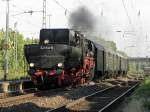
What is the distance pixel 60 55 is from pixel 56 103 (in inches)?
247

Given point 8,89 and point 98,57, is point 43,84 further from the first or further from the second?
point 98,57

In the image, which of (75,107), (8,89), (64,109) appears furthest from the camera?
(8,89)

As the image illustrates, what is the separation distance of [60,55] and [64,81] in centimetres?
147

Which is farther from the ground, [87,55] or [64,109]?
[87,55]

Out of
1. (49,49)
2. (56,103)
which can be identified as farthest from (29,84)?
(56,103)

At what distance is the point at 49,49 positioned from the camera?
2323 cm

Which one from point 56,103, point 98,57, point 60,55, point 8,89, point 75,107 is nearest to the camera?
point 75,107

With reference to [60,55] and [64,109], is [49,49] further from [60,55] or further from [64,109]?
[64,109]

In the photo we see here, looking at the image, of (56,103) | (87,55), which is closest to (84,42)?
(87,55)

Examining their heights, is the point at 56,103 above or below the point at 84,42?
below

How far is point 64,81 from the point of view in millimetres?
23594

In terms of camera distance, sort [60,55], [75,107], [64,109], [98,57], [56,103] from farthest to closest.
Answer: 1. [98,57]
2. [60,55]
3. [56,103]
4. [75,107]
5. [64,109]

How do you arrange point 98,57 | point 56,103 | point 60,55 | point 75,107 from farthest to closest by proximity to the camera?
1. point 98,57
2. point 60,55
3. point 56,103
4. point 75,107

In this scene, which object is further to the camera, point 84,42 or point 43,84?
point 84,42
